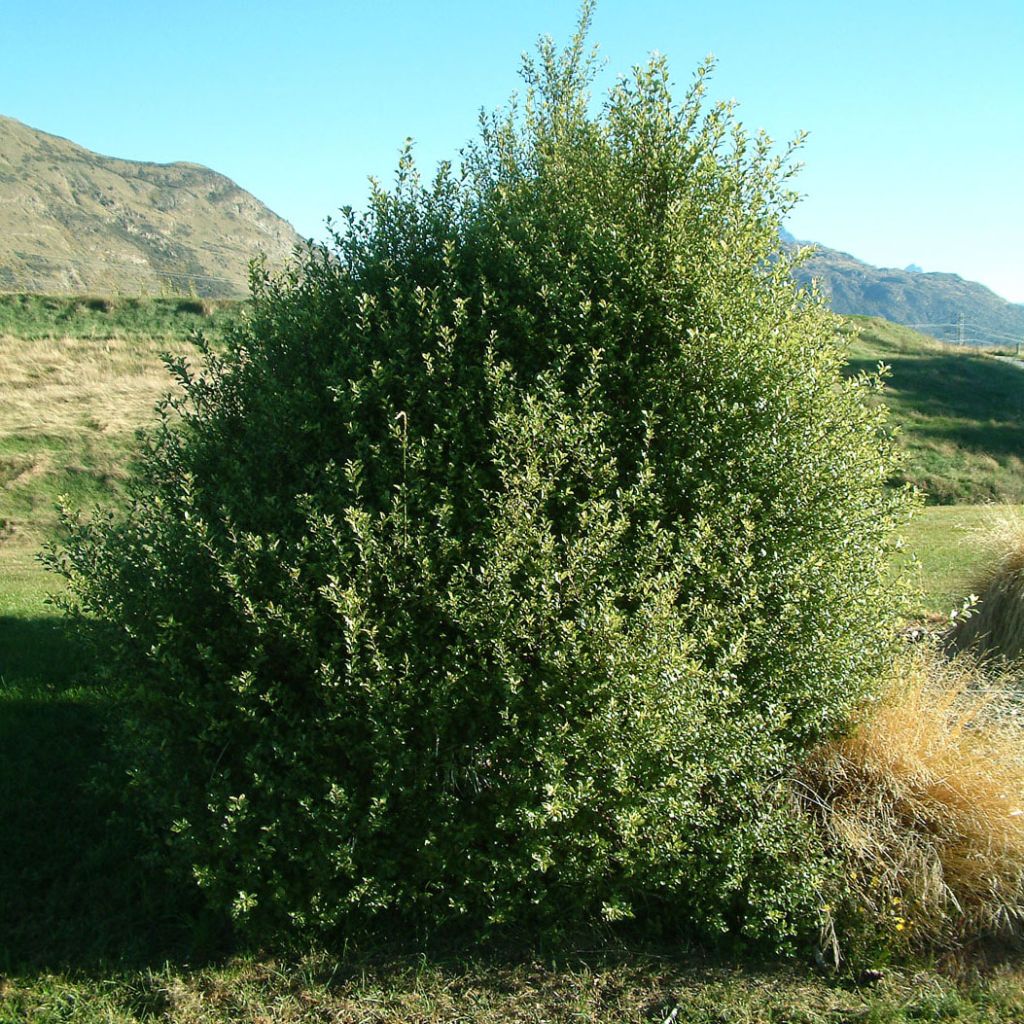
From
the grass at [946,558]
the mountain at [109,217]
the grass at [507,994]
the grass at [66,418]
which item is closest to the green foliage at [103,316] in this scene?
the grass at [66,418]

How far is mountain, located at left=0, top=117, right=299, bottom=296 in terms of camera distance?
110500mm

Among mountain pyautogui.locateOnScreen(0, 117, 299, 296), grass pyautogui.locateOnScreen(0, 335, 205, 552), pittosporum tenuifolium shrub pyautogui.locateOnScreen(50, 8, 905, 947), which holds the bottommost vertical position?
grass pyautogui.locateOnScreen(0, 335, 205, 552)

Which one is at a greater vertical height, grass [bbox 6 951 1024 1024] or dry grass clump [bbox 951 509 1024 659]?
dry grass clump [bbox 951 509 1024 659]

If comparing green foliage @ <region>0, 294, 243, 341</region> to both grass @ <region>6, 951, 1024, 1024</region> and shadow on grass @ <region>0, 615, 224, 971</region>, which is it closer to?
shadow on grass @ <region>0, 615, 224, 971</region>

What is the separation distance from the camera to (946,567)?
10.6 metres

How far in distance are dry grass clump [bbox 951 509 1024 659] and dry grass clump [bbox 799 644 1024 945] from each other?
106 inches

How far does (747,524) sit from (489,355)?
1527 mm

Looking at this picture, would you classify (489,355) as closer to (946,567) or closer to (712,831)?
(712,831)

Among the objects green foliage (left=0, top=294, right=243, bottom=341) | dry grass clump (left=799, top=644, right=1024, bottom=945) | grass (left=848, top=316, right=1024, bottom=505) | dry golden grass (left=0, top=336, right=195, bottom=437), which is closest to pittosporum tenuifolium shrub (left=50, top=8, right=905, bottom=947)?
dry grass clump (left=799, top=644, right=1024, bottom=945)

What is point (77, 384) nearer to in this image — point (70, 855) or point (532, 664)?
point (70, 855)

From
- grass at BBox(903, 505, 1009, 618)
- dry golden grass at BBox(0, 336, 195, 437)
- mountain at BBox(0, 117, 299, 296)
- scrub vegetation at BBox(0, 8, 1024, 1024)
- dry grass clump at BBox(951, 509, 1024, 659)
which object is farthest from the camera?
mountain at BBox(0, 117, 299, 296)

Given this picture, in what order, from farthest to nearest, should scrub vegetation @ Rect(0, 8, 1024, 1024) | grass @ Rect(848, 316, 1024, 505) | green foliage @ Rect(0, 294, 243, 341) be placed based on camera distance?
green foliage @ Rect(0, 294, 243, 341)
grass @ Rect(848, 316, 1024, 505)
scrub vegetation @ Rect(0, 8, 1024, 1024)

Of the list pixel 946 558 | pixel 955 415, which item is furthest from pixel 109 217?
pixel 946 558

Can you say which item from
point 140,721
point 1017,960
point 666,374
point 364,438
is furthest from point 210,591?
point 1017,960
